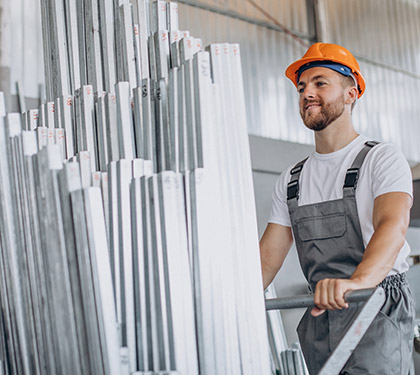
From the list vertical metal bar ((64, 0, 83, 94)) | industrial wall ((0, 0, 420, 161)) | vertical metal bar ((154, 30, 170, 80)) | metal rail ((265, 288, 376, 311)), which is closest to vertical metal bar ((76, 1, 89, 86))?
vertical metal bar ((64, 0, 83, 94))

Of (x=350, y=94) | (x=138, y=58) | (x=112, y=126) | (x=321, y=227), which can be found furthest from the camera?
(x=350, y=94)

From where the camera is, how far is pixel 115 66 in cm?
218

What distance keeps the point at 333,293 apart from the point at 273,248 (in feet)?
2.59

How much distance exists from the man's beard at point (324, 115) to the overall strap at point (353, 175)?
0.17 meters

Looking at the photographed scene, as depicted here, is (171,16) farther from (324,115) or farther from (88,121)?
(324,115)

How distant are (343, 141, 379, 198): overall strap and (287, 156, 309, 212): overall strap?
229 millimetres

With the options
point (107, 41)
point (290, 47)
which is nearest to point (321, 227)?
point (107, 41)

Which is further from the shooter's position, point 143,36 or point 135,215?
point 143,36

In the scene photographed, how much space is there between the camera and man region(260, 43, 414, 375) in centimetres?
206

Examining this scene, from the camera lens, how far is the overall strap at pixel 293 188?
2.41 metres

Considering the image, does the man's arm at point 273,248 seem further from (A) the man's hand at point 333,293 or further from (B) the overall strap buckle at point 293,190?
(A) the man's hand at point 333,293

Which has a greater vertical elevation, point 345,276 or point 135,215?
point 135,215

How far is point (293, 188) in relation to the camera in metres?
2.44

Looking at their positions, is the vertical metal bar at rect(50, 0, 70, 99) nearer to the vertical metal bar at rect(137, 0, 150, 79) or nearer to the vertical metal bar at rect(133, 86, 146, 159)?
the vertical metal bar at rect(137, 0, 150, 79)
